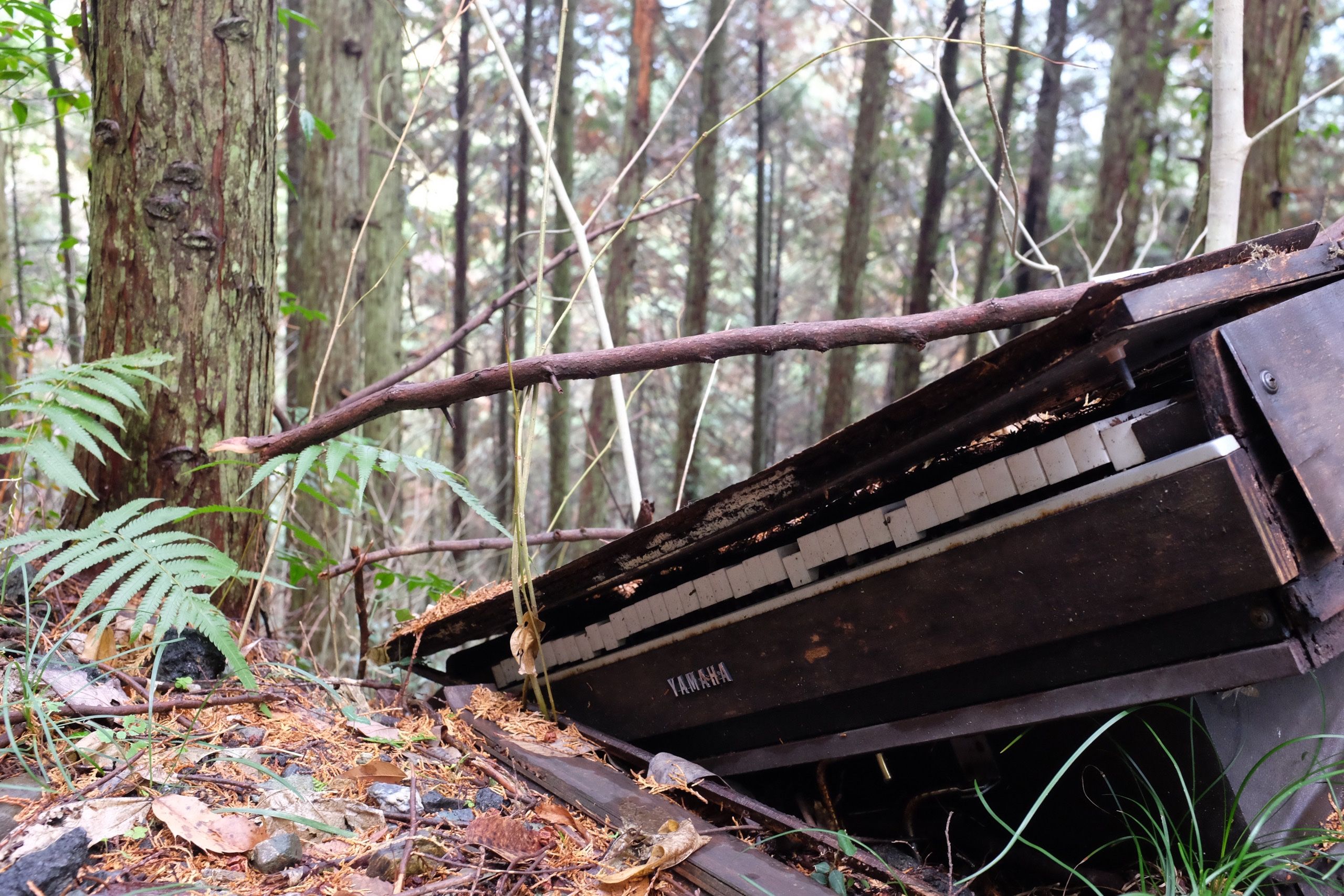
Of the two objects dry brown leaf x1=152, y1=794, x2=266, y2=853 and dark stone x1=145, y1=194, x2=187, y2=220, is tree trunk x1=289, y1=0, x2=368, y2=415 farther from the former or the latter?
dry brown leaf x1=152, y1=794, x2=266, y2=853

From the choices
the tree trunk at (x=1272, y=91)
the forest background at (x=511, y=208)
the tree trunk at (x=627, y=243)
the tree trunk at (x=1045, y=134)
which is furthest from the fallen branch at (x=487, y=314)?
the tree trunk at (x=1045, y=134)

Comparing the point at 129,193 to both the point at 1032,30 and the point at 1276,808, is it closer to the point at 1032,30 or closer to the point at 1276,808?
the point at 1276,808

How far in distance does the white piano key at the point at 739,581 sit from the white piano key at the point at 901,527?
327 millimetres

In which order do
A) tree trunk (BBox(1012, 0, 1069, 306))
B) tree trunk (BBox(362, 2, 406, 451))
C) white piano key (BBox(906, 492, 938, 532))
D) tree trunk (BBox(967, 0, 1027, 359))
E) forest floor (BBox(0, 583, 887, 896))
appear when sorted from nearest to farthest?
forest floor (BBox(0, 583, 887, 896)) < white piano key (BBox(906, 492, 938, 532)) < tree trunk (BBox(362, 2, 406, 451)) < tree trunk (BBox(1012, 0, 1069, 306)) < tree trunk (BBox(967, 0, 1027, 359))

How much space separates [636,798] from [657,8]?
10512 millimetres

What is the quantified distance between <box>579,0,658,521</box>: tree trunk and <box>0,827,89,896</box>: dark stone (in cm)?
696

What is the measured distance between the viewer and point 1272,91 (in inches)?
183

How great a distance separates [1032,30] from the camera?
13148 mm

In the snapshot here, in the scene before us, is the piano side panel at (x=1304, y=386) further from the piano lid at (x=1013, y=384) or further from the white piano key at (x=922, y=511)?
the white piano key at (x=922, y=511)

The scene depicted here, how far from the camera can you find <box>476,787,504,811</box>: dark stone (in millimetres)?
1562

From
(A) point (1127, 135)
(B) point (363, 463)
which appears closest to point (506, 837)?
(B) point (363, 463)

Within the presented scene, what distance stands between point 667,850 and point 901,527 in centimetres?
64

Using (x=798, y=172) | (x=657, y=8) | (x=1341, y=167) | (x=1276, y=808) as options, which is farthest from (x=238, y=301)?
(x=798, y=172)

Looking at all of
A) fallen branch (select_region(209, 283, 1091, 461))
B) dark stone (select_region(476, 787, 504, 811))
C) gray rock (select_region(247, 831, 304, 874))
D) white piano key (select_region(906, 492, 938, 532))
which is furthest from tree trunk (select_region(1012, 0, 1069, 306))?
gray rock (select_region(247, 831, 304, 874))
